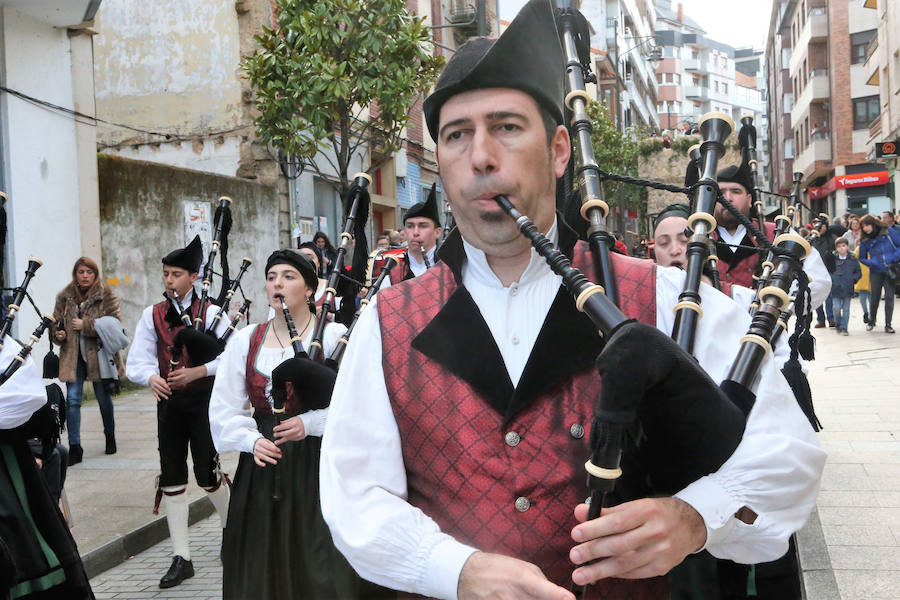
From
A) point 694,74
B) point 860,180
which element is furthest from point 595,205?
point 694,74

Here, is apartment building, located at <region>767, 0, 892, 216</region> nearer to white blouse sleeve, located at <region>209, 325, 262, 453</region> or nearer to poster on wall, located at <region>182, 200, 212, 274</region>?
poster on wall, located at <region>182, 200, 212, 274</region>

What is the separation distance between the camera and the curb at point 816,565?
4.27m

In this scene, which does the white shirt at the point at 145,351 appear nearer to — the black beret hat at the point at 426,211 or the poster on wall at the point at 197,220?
the black beret hat at the point at 426,211

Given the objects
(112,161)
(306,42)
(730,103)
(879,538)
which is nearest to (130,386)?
(112,161)

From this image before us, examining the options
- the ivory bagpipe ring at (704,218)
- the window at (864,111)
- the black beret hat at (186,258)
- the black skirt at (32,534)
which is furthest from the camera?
the window at (864,111)

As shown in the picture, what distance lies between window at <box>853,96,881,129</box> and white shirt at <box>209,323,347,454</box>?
3889cm

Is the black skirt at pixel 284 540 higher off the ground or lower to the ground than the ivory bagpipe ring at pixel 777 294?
lower

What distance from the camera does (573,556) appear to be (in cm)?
154

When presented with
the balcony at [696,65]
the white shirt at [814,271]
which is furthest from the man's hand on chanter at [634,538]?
the balcony at [696,65]

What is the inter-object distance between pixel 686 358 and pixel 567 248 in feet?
2.03

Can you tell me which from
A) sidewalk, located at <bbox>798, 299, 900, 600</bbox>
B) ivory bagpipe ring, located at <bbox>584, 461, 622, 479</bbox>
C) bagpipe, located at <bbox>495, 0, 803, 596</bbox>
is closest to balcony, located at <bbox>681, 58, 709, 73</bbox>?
sidewalk, located at <bbox>798, 299, 900, 600</bbox>

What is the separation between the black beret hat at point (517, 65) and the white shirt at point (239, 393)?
292cm

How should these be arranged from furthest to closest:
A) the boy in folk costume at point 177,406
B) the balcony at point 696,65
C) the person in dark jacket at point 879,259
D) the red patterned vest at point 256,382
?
1. the balcony at point 696,65
2. the person in dark jacket at point 879,259
3. the boy in folk costume at point 177,406
4. the red patterned vest at point 256,382

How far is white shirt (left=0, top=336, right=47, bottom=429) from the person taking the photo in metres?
4.17
